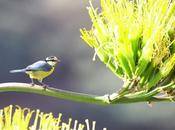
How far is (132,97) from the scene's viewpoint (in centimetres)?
55

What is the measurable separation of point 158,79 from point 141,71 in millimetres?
24

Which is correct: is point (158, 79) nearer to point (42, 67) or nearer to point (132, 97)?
point (132, 97)

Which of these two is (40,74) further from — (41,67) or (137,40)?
(137,40)

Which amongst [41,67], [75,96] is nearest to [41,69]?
[41,67]

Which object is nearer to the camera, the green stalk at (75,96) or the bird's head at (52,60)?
the green stalk at (75,96)

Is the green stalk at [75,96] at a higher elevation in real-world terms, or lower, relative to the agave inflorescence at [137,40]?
lower

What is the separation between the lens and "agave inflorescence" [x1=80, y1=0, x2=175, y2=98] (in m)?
0.55

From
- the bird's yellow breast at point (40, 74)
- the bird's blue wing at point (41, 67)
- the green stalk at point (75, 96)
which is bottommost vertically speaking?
the green stalk at point (75, 96)

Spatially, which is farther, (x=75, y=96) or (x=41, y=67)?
(x=41, y=67)

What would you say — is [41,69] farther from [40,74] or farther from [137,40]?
[137,40]

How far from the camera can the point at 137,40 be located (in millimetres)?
568

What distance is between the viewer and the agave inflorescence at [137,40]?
546 mm

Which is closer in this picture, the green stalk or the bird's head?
the green stalk

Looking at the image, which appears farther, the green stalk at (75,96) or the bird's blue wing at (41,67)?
the bird's blue wing at (41,67)
